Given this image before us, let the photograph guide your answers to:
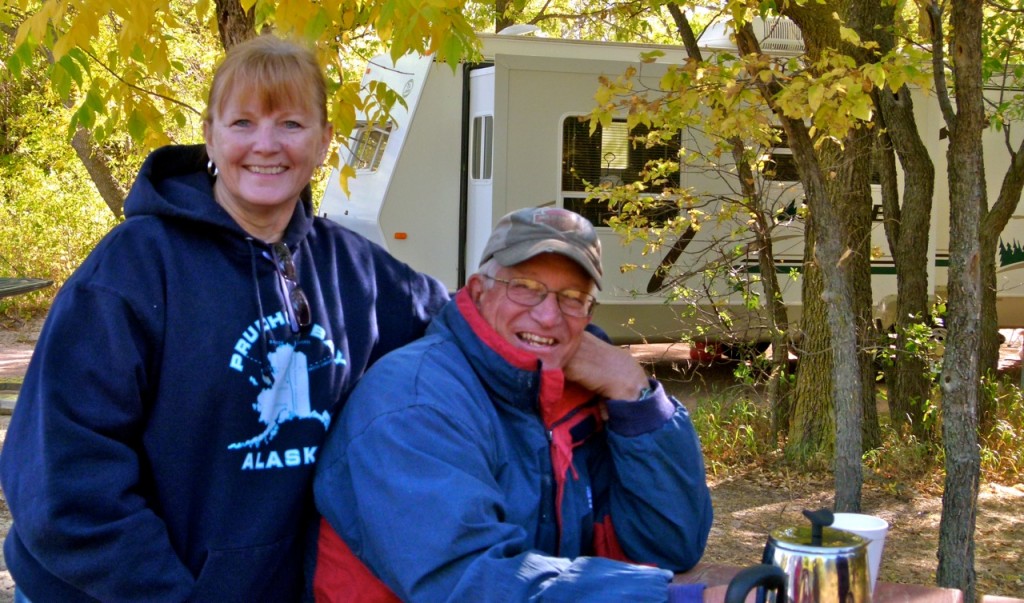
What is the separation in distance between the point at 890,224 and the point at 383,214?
4267mm

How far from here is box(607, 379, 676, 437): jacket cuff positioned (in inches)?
97.0

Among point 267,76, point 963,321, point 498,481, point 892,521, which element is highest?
point 267,76

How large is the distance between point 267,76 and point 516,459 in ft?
3.10

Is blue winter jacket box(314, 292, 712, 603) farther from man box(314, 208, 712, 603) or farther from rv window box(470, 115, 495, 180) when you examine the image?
rv window box(470, 115, 495, 180)

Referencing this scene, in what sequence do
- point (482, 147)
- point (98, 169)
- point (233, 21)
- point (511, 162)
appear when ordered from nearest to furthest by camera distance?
point (233, 21) < point (511, 162) < point (482, 147) < point (98, 169)

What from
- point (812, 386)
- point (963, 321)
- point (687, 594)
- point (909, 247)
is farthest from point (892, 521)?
point (687, 594)

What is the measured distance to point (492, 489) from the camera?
85.1 inches

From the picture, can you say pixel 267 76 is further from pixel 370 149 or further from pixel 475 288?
pixel 370 149

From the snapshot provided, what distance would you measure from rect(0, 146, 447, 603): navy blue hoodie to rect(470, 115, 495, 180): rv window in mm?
6872

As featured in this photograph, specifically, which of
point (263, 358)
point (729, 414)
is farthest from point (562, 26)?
point (263, 358)

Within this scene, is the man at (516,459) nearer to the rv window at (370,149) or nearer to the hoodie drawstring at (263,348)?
the hoodie drawstring at (263,348)

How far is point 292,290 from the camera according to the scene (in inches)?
91.7

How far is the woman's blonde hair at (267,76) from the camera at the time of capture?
2.27m

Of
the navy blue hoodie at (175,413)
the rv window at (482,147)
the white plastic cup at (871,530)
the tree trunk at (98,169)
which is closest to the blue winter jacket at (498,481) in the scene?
the navy blue hoodie at (175,413)
